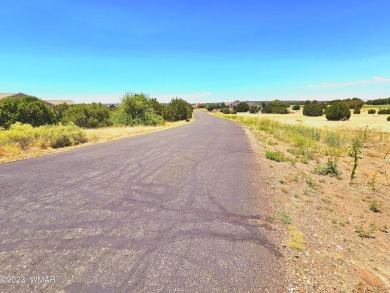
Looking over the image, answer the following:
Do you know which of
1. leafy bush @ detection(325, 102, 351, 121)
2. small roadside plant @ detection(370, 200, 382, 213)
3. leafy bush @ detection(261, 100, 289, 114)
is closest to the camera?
small roadside plant @ detection(370, 200, 382, 213)

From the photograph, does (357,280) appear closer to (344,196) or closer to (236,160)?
(344,196)

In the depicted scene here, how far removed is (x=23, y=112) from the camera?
1078 inches

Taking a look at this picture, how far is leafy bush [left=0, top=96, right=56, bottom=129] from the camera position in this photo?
2683 centimetres

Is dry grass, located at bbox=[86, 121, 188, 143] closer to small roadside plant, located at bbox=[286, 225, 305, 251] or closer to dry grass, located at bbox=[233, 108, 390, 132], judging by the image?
small roadside plant, located at bbox=[286, 225, 305, 251]

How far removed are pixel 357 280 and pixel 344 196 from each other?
13.4ft

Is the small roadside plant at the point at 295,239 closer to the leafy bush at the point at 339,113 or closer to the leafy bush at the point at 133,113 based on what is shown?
the leafy bush at the point at 133,113

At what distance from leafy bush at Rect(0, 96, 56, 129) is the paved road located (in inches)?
1015

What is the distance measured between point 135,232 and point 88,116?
3469 cm

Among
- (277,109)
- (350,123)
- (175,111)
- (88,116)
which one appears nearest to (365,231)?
(88,116)

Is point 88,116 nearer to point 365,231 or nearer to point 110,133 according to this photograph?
point 110,133

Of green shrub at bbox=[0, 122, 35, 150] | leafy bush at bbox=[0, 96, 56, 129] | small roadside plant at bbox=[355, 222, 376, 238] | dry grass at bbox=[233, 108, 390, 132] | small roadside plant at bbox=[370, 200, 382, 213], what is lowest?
dry grass at bbox=[233, 108, 390, 132]

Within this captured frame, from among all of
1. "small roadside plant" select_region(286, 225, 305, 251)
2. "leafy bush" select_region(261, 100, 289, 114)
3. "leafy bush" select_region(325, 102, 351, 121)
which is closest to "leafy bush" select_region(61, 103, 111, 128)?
"small roadside plant" select_region(286, 225, 305, 251)

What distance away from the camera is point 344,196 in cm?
655

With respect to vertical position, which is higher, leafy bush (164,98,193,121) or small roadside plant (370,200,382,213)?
leafy bush (164,98,193,121)
